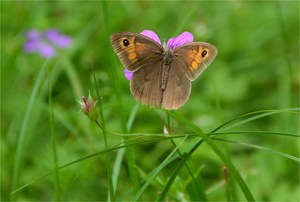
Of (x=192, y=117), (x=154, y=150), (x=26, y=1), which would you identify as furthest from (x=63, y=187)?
(x=26, y=1)

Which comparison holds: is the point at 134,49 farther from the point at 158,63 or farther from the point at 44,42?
the point at 44,42

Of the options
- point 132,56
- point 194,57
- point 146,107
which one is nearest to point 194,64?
point 194,57

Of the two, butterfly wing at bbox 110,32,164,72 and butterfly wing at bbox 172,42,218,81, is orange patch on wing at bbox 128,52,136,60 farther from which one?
butterfly wing at bbox 172,42,218,81

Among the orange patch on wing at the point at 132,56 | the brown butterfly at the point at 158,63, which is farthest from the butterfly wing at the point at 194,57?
the orange patch on wing at the point at 132,56

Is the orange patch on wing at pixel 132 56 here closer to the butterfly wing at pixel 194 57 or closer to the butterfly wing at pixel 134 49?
the butterfly wing at pixel 134 49

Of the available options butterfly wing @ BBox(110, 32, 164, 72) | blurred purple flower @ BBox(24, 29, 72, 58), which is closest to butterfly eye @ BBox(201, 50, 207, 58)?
butterfly wing @ BBox(110, 32, 164, 72)

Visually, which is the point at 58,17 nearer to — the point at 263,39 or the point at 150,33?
the point at 263,39

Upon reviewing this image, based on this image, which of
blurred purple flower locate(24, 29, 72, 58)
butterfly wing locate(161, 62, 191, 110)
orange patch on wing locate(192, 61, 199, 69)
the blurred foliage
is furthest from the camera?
blurred purple flower locate(24, 29, 72, 58)
